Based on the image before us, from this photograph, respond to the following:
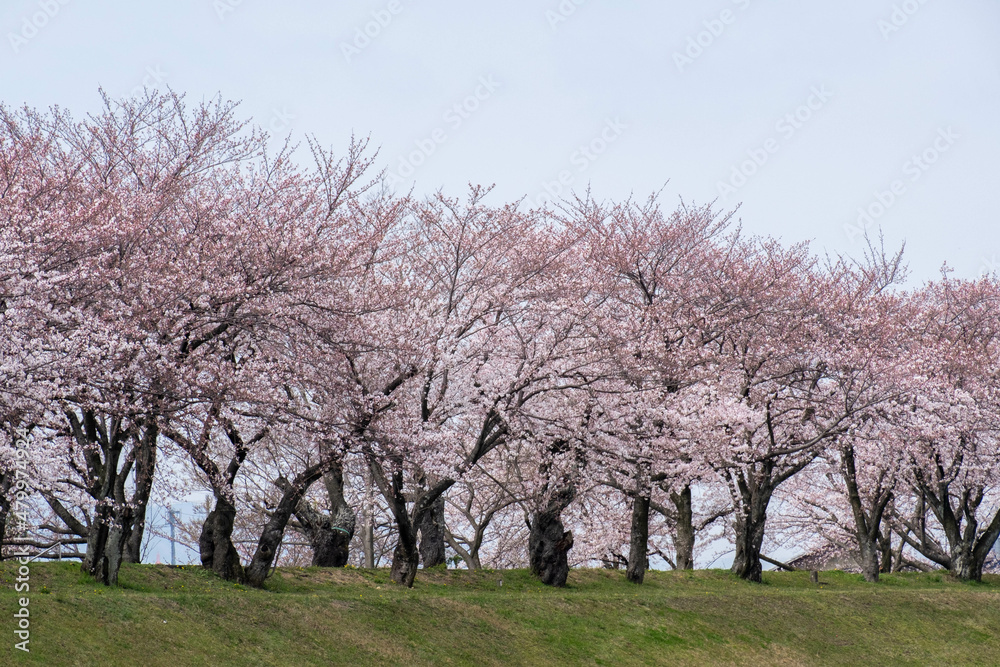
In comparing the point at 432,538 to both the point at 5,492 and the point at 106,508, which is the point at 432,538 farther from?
the point at 5,492

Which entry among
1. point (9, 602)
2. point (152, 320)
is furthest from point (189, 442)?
point (9, 602)

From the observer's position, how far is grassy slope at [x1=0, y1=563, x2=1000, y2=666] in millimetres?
12594

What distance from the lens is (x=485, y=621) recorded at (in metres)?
16.7

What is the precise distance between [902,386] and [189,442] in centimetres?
1803

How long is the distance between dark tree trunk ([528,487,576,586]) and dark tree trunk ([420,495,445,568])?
9.05 ft

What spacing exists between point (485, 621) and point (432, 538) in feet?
22.8

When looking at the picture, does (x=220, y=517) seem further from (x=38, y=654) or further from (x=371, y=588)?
(x=38, y=654)

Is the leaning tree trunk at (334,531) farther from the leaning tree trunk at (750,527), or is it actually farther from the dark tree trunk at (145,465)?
the leaning tree trunk at (750,527)

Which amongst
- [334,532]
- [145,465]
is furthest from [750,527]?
[145,465]

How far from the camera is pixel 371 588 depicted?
59.5 ft

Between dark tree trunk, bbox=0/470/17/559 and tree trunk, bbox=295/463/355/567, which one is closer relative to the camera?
dark tree trunk, bbox=0/470/17/559

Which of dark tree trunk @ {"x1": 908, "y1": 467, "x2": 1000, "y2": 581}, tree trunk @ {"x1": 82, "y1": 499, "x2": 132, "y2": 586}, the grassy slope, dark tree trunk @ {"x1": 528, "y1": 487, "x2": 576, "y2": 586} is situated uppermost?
dark tree trunk @ {"x1": 908, "y1": 467, "x2": 1000, "y2": 581}

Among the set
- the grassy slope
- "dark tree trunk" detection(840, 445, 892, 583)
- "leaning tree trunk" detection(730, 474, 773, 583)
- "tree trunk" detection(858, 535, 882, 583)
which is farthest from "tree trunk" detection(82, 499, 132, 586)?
"tree trunk" detection(858, 535, 882, 583)

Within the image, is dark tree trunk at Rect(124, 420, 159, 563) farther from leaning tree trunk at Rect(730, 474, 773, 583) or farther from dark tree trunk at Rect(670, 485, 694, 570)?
leaning tree trunk at Rect(730, 474, 773, 583)
